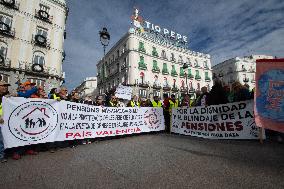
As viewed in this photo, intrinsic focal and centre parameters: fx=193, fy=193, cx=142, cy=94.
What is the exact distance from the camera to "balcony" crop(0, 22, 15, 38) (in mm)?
22491

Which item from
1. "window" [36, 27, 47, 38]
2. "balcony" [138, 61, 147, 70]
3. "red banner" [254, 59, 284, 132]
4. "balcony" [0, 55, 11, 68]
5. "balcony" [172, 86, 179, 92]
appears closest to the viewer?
"red banner" [254, 59, 284, 132]

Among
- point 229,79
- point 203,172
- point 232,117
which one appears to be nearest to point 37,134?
point 203,172

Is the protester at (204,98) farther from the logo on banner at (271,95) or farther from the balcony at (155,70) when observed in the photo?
the balcony at (155,70)

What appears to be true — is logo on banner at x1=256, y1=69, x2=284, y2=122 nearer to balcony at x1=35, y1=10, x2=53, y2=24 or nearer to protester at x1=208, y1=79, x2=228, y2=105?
protester at x1=208, y1=79, x2=228, y2=105

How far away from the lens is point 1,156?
14.4 ft

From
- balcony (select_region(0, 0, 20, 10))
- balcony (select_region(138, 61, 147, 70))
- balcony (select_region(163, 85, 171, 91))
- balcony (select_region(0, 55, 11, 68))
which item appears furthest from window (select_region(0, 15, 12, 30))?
balcony (select_region(163, 85, 171, 91))

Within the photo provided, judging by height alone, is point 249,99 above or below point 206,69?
below

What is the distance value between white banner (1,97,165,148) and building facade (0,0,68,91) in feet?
65.0

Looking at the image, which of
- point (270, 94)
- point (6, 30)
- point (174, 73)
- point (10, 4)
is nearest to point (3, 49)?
point (6, 30)

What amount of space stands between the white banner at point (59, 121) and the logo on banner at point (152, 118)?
36 cm

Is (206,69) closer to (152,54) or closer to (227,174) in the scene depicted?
(152,54)

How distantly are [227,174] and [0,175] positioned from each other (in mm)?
3831

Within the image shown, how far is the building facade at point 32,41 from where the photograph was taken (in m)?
22.9

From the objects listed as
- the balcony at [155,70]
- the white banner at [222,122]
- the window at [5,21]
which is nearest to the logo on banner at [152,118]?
the white banner at [222,122]
